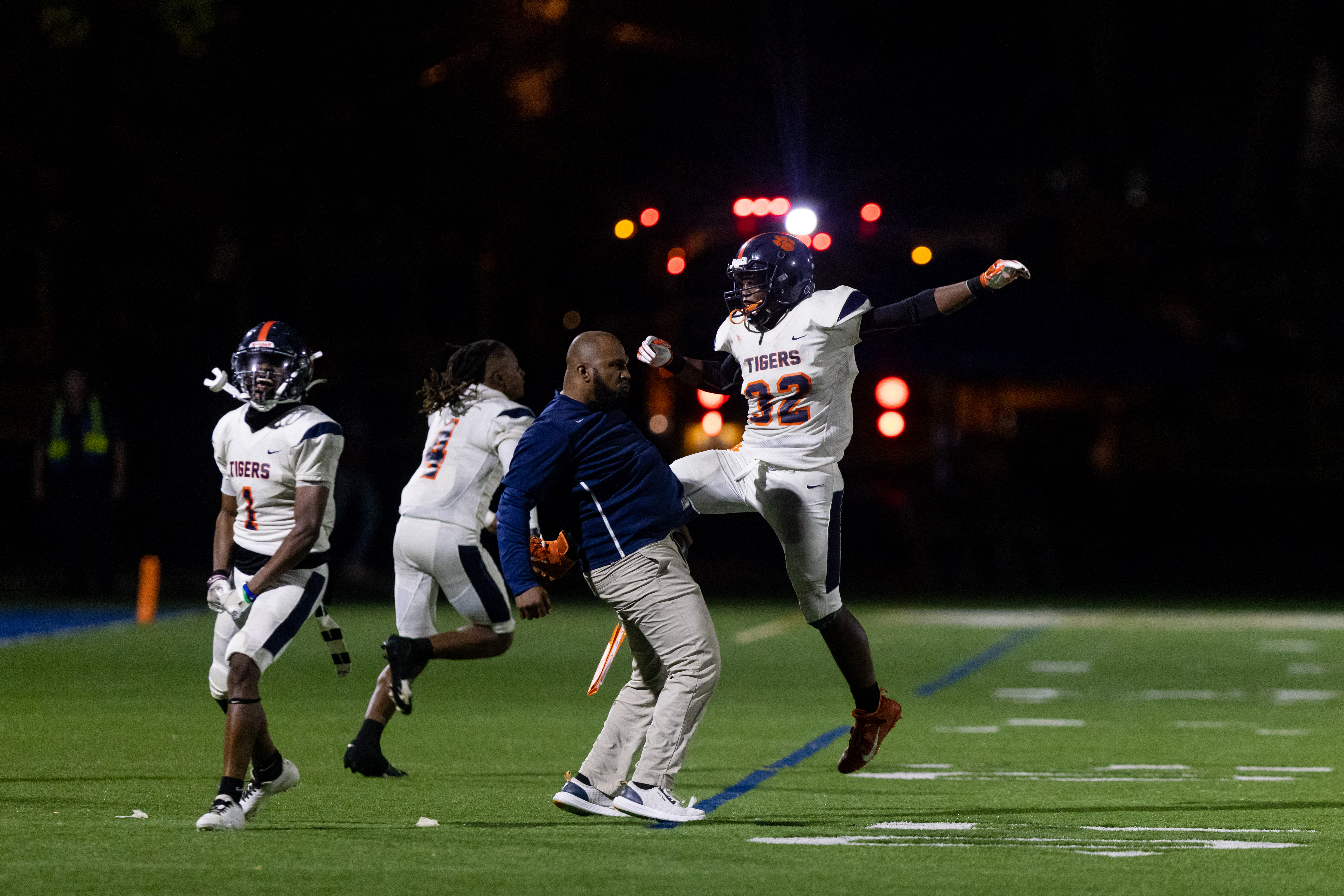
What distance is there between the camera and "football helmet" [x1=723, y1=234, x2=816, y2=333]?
9523 millimetres

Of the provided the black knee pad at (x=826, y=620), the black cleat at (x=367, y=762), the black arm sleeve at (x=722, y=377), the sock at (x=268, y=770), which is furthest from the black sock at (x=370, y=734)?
the black arm sleeve at (x=722, y=377)

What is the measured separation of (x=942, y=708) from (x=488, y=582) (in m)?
4.09

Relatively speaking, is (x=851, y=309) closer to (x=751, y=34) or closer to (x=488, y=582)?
(x=488, y=582)

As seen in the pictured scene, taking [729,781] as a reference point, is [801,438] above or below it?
above

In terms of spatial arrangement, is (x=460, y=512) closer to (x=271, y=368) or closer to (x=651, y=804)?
(x=271, y=368)

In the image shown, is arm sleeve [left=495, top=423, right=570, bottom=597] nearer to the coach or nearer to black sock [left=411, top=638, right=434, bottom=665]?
the coach

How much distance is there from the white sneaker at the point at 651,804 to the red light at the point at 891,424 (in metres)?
12.7

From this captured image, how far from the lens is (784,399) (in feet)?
31.7

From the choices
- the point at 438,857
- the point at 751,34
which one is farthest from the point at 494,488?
the point at 751,34

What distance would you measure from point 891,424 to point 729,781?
11.4m

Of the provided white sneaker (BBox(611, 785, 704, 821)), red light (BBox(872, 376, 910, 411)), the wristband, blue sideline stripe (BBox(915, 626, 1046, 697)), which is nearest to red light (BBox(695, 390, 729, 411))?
red light (BBox(872, 376, 910, 411))

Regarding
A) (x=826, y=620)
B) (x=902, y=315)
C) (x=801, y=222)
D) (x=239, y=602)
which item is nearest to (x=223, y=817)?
(x=239, y=602)

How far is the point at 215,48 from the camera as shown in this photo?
26.2m

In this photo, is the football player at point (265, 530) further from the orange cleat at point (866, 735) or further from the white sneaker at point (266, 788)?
the orange cleat at point (866, 735)
